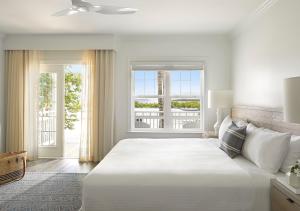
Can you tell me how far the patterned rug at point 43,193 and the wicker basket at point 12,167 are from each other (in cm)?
10

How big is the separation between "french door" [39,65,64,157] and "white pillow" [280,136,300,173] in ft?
14.1

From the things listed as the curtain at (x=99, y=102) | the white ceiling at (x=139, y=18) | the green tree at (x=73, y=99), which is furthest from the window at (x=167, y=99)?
the green tree at (x=73, y=99)

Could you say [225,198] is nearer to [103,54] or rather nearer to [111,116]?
[111,116]

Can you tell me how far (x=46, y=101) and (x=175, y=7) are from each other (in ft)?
11.1

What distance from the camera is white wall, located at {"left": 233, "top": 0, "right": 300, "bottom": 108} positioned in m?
2.70

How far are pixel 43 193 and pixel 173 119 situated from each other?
9.42ft

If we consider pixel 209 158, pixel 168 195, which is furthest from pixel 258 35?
pixel 168 195

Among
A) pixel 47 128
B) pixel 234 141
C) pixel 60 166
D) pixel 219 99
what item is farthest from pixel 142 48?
pixel 234 141

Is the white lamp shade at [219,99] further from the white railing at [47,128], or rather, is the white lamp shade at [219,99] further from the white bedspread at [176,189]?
the white railing at [47,128]

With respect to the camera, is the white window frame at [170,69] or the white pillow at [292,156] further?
the white window frame at [170,69]

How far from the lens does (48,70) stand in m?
5.25

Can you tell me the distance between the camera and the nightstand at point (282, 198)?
66.0 inches

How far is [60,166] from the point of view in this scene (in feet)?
15.5

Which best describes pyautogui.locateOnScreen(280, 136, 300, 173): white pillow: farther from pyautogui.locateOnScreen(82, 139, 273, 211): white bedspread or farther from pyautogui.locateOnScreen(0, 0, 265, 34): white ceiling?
pyautogui.locateOnScreen(0, 0, 265, 34): white ceiling
